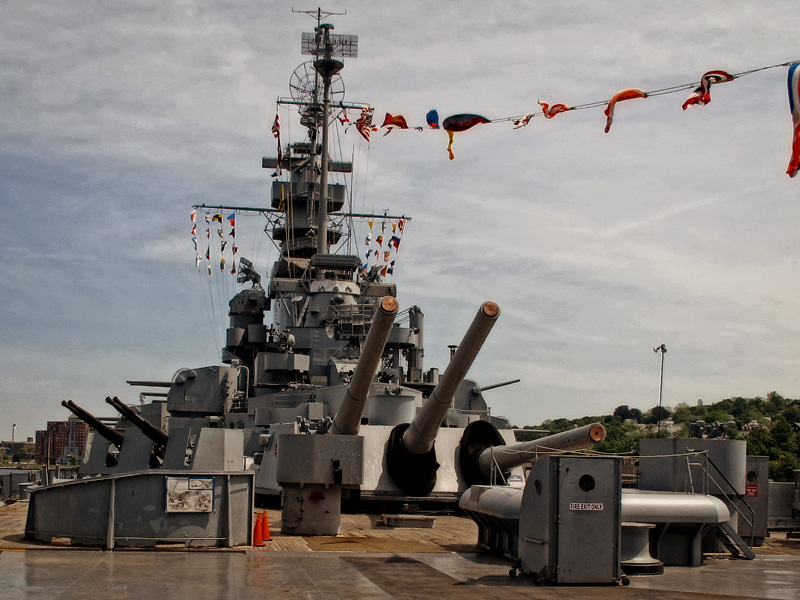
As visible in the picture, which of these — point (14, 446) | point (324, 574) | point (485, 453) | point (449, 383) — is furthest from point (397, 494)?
point (14, 446)

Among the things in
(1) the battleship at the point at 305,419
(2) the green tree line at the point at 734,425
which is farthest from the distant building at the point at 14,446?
(1) the battleship at the point at 305,419

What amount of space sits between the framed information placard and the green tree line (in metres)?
4.76

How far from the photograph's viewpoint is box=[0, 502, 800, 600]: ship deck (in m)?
7.33

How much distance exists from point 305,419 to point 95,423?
12.9 ft

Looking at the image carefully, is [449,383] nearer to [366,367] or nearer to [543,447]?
[366,367]

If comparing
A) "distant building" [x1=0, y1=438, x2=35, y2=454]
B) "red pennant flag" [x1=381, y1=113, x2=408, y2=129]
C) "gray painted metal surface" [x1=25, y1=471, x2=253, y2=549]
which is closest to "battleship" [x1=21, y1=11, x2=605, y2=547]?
"gray painted metal surface" [x1=25, y1=471, x2=253, y2=549]

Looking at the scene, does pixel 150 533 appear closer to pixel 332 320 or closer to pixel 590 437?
pixel 590 437

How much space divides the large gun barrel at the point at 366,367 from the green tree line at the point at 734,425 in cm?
290

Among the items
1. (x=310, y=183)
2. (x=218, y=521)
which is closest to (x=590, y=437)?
(x=218, y=521)

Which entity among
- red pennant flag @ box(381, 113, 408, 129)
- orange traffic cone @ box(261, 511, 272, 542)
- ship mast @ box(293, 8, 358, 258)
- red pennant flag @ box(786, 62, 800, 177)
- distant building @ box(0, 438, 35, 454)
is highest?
ship mast @ box(293, 8, 358, 258)

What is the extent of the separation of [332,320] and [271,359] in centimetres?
234

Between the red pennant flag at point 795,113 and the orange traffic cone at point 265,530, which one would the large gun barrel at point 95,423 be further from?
the red pennant flag at point 795,113

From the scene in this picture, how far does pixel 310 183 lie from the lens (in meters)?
30.5

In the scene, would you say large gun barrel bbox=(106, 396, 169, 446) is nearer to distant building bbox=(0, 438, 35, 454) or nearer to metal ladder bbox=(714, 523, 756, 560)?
metal ladder bbox=(714, 523, 756, 560)
